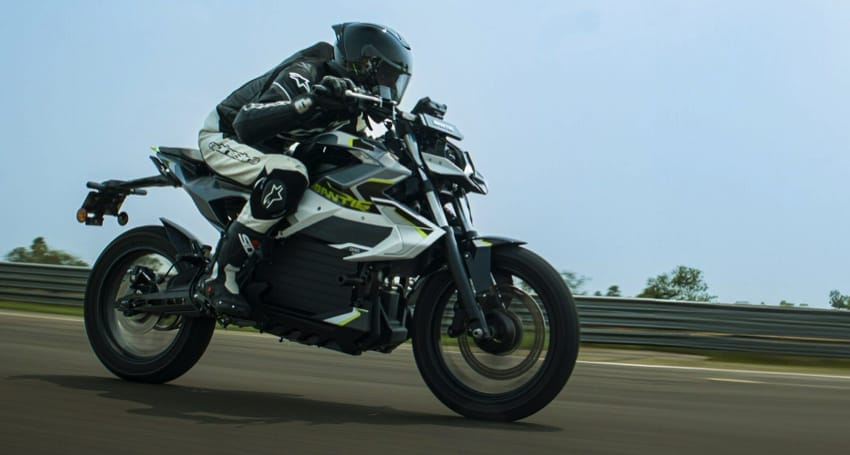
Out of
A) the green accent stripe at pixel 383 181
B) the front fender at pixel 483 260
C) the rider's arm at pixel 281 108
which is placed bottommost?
the front fender at pixel 483 260

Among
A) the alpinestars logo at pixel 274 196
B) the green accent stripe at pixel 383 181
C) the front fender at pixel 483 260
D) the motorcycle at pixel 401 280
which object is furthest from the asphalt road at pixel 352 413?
the green accent stripe at pixel 383 181

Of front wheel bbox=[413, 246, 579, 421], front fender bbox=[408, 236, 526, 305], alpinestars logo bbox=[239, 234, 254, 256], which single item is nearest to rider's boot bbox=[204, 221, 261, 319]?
alpinestars logo bbox=[239, 234, 254, 256]

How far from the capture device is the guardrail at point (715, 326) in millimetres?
10836

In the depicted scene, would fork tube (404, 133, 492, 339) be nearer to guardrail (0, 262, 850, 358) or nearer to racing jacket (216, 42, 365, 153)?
racing jacket (216, 42, 365, 153)

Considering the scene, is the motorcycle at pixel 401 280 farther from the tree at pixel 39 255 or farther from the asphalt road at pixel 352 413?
the tree at pixel 39 255

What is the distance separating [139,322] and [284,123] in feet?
5.37

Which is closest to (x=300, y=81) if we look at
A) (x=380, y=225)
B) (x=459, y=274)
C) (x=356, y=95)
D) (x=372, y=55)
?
(x=372, y=55)

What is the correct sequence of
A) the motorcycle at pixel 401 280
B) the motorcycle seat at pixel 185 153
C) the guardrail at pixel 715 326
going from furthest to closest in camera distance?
the guardrail at pixel 715 326 → the motorcycle seat at pixel 185 153 → the motorcycle at pixel 401 280

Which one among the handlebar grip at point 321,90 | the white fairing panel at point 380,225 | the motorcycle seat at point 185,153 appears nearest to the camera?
the white fairing panel at point 380,225

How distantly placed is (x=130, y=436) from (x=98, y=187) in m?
2.78

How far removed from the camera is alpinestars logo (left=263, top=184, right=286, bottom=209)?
5230 millimetres

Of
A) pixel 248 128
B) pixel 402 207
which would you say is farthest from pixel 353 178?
pixel 248 128

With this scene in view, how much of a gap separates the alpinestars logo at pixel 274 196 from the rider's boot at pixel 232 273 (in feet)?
0.61

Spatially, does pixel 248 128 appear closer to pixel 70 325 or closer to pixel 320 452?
pixel 320 452
